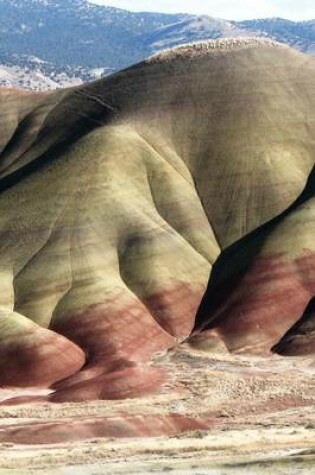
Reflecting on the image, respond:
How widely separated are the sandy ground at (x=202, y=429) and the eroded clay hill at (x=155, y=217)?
3.67 meters

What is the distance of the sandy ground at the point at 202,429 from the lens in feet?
169

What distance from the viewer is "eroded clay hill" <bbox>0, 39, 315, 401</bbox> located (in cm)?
9250

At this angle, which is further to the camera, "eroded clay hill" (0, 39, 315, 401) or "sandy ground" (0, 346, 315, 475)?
"eroded clay hill" (0, 39, 315, 401)

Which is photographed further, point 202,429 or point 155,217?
point 155,217

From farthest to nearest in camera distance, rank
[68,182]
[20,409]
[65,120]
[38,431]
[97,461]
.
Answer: [65,120]
[68,182]
[20,409]
[38,431]
[97,461]

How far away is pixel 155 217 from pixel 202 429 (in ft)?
145

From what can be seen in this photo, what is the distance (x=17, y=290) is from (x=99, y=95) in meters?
41.4

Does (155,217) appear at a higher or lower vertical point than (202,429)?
lower

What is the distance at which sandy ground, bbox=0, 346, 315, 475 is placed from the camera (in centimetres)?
5141

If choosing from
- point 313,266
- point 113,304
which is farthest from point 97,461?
point 313,266

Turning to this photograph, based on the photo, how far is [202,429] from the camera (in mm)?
68875

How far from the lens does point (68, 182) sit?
372 feet

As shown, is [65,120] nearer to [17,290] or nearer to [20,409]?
[17,290]

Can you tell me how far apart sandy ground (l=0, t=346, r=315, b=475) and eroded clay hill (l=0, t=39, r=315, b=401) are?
3.67 meters
